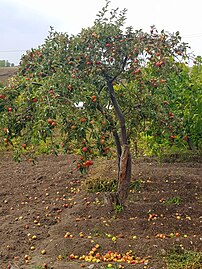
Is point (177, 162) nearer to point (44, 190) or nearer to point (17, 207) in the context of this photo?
point (44, 190)

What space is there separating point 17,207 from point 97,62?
8.26 ft

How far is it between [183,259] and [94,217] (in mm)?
1457

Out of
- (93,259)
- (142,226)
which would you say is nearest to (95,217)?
(142,226)

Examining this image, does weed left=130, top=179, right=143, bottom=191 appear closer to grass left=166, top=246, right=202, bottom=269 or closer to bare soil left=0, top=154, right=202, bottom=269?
bare soil left=0, top=154, right=202, bottom=269

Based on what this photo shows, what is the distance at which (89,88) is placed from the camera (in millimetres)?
3697

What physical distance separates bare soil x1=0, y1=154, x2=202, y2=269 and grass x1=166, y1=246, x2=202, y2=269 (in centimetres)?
6

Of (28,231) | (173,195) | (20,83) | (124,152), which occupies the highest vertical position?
(20,83)

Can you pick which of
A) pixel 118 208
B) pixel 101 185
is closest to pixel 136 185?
pixel 101 185

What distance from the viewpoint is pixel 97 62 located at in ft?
13.0

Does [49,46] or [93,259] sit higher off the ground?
[49,46]

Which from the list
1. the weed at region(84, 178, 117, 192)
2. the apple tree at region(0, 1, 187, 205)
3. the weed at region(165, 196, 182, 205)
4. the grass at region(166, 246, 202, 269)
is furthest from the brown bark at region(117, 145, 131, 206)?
the grass at region(166, 246, 202, 269)

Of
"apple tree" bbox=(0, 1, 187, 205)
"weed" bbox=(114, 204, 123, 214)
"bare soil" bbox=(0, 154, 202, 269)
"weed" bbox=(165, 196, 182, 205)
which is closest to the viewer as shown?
"apple tree" bbox=(0, 1, 187, 205)

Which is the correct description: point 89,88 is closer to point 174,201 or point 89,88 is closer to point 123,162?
point 123,162

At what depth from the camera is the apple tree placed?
3164 mm
